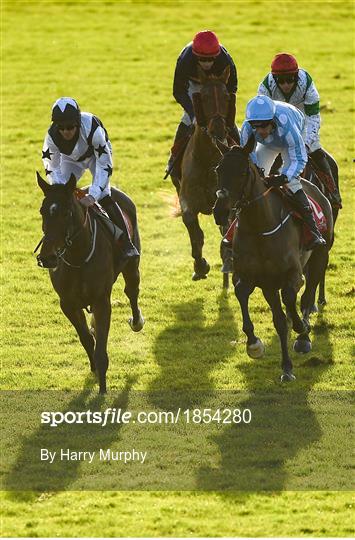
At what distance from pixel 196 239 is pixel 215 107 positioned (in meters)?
2.24

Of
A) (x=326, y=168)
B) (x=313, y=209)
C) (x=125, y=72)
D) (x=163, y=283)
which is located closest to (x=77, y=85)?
(x=125, y=72)

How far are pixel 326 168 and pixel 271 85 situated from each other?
128 centimetres

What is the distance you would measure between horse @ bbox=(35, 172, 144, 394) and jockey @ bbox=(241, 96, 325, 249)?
1.78 meters

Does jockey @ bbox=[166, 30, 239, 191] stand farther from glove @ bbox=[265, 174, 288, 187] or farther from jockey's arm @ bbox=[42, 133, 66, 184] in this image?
jockey's arm @ bbox=[42, 133, 66, 184]

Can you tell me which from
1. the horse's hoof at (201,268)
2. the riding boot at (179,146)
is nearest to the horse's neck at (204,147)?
the riding boot at (179,146)

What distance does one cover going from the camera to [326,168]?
51.1 feet

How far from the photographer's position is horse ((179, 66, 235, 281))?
1471 cm

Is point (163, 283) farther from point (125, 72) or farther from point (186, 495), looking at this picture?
point (125, 72)

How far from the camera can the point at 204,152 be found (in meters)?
15.6

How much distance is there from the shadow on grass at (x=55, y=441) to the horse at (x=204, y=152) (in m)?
3.05

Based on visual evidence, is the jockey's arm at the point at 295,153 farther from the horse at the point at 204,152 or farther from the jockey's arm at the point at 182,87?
the jockey's arm at the point at 182,87

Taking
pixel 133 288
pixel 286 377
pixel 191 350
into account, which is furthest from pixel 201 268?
pixel 286 377

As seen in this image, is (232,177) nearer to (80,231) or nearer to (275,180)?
(275,180)

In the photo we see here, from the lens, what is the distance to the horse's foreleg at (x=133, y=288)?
14.1 m
